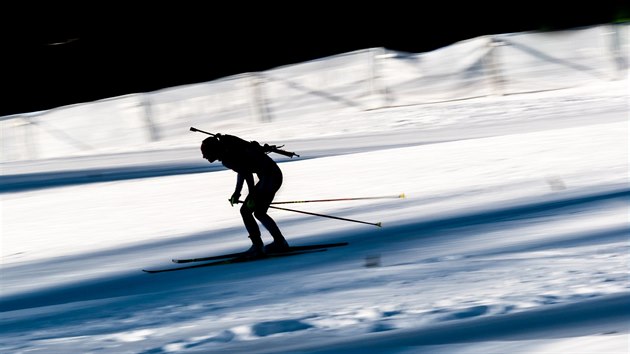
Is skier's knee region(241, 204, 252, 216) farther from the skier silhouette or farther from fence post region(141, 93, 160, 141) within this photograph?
fence post region(141, 93, 160, 141)

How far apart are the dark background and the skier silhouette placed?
21.7 metres

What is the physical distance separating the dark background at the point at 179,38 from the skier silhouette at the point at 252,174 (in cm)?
2171

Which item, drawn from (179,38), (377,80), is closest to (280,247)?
(377,80)

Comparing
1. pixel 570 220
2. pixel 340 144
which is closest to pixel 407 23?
pixel 340 144

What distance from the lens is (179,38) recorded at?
3170cm

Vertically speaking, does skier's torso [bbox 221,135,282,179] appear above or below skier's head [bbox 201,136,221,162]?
below

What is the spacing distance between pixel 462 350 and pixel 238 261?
4079 mm

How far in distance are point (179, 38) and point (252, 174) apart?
74.7 ft

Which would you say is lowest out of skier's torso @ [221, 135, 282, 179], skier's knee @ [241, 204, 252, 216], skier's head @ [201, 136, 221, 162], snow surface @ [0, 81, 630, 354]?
snow surface @ [0, 81, 630, 354]

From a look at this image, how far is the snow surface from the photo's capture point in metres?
6.41

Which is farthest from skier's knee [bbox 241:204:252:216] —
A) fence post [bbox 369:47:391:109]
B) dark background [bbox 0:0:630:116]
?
dark background [bbox 0:0:630:116]

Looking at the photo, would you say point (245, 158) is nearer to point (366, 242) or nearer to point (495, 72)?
point (366, 242)

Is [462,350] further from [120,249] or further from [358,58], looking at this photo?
[358,58]

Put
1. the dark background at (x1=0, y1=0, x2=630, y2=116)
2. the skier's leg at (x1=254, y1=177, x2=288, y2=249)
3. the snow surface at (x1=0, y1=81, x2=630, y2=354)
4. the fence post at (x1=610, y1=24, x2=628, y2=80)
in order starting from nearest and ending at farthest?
1. the snow surface at (x1=0, y1=81, x2=630, y2=354)
2. the skier's leg at (x1=254, y1=177, x2=288, y2=249)
3. the fence post at (x1=610, y1=24, x2=628, y2=80)
4. the dark background at (x1=0, y1=0, x2=630, y2=116)
